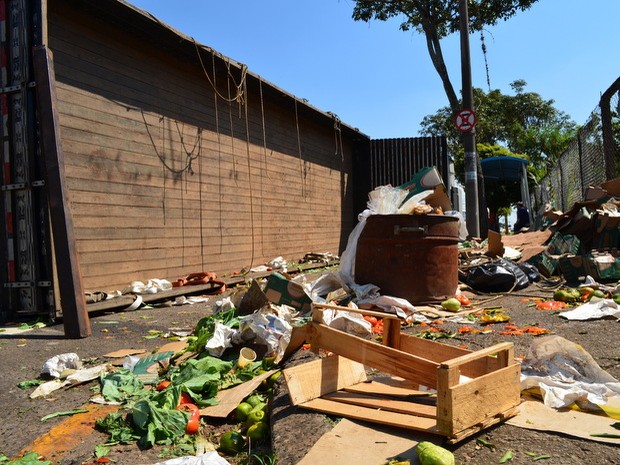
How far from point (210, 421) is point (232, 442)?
16.9 inches

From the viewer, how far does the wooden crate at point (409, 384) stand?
7.48 feet

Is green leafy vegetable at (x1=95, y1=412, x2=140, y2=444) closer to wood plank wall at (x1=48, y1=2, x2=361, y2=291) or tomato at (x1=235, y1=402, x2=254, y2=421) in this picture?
tomato at (x1=235, y1=402, x2=254, y2=421)

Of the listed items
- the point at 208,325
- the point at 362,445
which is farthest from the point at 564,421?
the point at 208,325

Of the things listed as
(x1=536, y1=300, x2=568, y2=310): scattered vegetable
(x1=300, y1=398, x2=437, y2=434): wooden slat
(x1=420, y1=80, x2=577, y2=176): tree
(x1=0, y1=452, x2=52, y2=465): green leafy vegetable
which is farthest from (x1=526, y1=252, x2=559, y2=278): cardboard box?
(x1=420, y1=80, x2=577, y2=176): tree

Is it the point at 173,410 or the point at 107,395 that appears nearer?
the point at 173,410

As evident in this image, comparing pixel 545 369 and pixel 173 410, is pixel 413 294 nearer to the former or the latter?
pixel 545 369

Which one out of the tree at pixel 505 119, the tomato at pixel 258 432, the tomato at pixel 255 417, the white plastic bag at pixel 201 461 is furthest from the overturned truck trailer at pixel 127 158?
the tree at pixel 505 119

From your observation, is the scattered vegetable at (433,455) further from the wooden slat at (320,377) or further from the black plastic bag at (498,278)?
the black plastic bag at (498,278)

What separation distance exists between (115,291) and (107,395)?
3.90 meters

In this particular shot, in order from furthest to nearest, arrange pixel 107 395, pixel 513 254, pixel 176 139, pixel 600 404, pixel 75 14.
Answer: pixel 513 254 < pixel 176 139 < pixel 75 14 < pixel 107 395 < pixel 600 404

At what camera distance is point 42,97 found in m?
5.45

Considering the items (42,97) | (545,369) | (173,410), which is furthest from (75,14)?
(545,369)

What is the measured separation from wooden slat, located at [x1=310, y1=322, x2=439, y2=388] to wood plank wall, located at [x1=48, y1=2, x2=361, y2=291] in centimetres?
442

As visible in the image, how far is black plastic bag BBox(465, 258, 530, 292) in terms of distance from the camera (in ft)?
23.2
